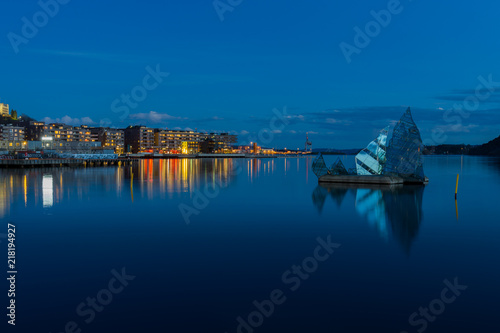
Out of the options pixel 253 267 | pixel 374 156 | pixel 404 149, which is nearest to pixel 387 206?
pixel 404 149

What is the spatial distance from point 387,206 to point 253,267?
1948 centimetres

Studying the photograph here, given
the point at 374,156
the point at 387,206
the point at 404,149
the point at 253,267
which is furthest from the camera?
the point at 374,156

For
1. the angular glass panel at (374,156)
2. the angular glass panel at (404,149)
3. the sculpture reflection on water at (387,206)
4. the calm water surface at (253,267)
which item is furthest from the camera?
the angular glass panel at (374,156)

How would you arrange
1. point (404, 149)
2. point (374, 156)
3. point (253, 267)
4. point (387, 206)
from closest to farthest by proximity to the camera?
point (253, 267), point (387, 206), point (404, 149), point (374, 156)

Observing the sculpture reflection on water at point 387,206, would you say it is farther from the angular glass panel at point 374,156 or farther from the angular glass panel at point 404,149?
the angular glass panel at point 374,156

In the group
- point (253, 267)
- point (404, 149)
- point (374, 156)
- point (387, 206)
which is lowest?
point (253, 267)

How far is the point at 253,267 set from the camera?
48.3ft

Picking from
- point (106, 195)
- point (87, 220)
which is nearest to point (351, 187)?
point (106, 195)

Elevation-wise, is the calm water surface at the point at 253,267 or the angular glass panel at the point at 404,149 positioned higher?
the angular glass panel at the point at 404,149

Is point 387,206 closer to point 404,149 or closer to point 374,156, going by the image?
point 404,149

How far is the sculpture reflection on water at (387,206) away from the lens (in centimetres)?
2172

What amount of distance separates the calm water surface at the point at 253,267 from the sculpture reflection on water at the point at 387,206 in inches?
7.1

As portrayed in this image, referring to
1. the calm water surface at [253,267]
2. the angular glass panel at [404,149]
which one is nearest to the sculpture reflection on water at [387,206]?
the calm water surface at [253,267]

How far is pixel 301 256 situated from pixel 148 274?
5763 millimetres
